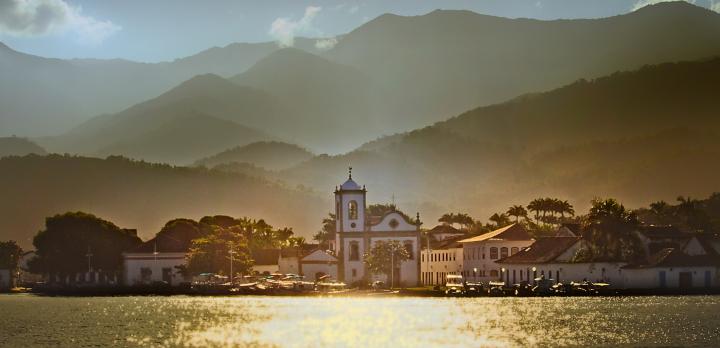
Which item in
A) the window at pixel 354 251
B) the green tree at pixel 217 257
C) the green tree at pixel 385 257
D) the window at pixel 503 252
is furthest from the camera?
the green tree at pixel 217 257

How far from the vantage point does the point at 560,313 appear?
368 feet

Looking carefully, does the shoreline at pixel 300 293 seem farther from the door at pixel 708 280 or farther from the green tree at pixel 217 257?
the green tree at pixel 217 257

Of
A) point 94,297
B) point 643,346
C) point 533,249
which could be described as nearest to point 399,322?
point 643,346

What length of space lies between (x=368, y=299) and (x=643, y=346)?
254 ft

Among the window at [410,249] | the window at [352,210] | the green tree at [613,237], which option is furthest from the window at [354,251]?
the green tree at [613,237]

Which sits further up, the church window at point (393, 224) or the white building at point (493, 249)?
the church window at point (393, 224)

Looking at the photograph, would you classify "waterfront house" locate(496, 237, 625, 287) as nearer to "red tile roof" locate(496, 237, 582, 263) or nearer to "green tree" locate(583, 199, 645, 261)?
"red tile roof" locate(496, 237, 582, 263)

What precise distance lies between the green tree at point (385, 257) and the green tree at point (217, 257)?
20707mm

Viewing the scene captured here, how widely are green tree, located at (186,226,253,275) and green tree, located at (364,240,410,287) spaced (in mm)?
20707

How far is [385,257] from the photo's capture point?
18250cm

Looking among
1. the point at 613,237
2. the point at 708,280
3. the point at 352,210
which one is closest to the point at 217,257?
the point at 352,210

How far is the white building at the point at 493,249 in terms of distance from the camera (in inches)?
7293

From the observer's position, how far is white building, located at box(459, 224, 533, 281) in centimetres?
18525

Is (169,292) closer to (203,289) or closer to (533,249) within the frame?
(203,289)
